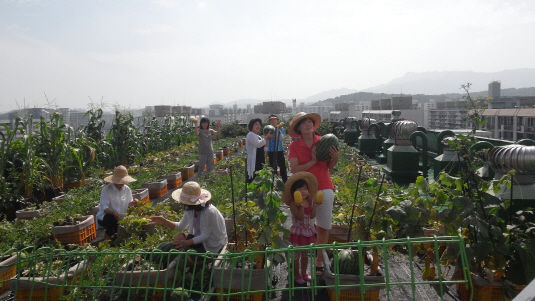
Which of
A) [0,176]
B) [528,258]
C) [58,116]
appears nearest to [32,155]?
[0,176]

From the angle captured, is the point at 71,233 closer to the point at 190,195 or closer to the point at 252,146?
the point at 190,195

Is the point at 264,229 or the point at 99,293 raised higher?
the point at 264,229

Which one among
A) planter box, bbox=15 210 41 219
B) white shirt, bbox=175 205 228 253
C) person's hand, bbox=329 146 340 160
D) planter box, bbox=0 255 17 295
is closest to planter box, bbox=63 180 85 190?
planter box, bbox=15 210 41 219

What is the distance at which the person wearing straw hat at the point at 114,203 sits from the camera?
5.02 meters

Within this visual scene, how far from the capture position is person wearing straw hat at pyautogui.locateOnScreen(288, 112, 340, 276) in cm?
389

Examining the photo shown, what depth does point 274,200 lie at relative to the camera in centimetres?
350

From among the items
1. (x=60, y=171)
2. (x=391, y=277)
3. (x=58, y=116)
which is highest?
(x=58, y=116)

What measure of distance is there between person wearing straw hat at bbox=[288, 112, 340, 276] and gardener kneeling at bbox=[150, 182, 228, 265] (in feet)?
3.09

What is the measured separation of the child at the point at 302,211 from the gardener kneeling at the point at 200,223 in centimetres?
72

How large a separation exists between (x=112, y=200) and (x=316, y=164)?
2.87m

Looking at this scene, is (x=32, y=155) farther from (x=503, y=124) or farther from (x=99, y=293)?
(x=503, y=124)

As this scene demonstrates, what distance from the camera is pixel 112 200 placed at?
518cm

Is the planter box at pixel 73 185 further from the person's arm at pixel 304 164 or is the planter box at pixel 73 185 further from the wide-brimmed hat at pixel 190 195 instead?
the person's arm at pixel 304 164

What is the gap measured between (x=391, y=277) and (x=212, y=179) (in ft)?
16.6
